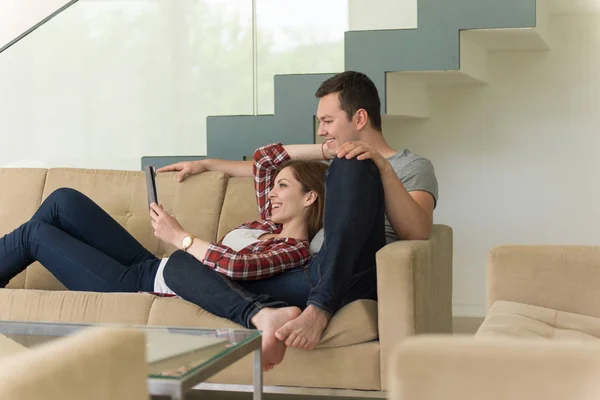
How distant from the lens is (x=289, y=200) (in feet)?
9.35

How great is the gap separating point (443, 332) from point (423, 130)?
71.3 inches

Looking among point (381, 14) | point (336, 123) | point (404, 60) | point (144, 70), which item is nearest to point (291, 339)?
point (336, 123)

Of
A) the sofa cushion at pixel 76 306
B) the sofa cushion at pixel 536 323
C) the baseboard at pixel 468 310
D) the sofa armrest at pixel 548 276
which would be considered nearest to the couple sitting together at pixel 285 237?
the sofa cushion at pixel 76 306

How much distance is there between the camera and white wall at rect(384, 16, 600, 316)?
14.5ft

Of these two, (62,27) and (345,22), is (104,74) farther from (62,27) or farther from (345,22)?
(345,22)

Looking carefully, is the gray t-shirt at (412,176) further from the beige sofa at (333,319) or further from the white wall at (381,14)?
the white wall at (381,14)

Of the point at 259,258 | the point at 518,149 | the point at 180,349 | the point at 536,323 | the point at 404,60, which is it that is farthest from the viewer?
the point at 518,149

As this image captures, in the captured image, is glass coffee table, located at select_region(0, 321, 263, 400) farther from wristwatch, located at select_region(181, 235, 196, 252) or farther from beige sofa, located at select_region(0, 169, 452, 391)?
wristwatch, located at select_region(181, 235, 196, 252)

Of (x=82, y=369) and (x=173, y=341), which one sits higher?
(x=82, y=369)

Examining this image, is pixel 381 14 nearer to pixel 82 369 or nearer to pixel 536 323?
pixel 536 323

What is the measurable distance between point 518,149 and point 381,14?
4.02ft

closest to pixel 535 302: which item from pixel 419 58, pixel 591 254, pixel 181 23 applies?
pixel 591 254

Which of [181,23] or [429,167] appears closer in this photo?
[429,167]

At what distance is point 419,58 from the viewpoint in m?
3.54
